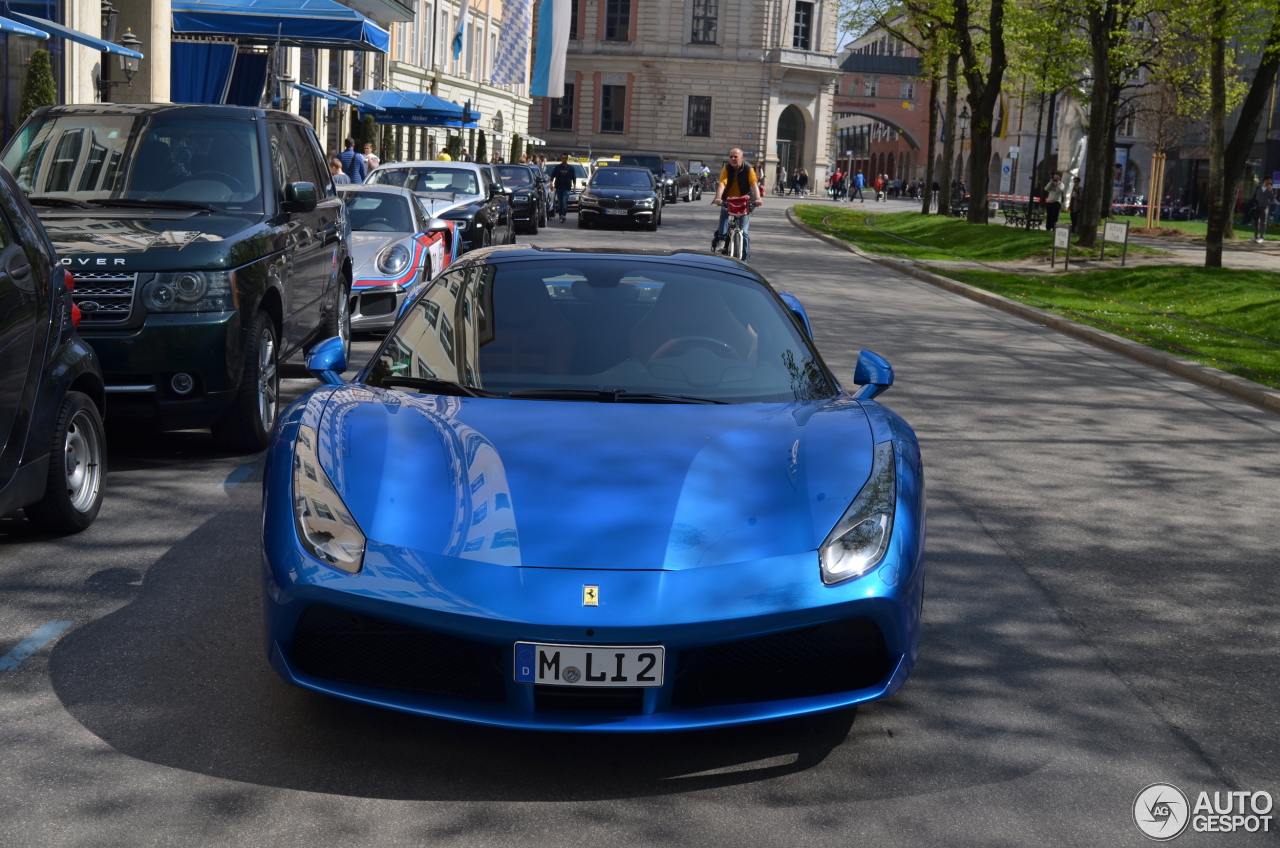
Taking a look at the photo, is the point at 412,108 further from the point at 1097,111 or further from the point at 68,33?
the point at 68,33

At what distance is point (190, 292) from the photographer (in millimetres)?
7184

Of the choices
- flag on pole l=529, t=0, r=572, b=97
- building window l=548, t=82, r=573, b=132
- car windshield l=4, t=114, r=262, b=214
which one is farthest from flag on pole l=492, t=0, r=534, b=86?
building window l=548, t=82, r=573, b=132

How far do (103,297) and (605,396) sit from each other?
3.51 metres

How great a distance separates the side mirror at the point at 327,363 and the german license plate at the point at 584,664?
73.8 inches

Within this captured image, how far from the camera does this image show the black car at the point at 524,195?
31809 mm

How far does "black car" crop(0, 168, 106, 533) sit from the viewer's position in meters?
5.37

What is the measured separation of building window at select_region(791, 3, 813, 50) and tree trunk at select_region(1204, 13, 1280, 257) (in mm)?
69705

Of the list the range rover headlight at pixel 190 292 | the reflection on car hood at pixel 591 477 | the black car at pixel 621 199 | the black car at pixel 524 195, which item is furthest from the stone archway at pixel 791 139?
the reflection on car hood at pixel 591 477

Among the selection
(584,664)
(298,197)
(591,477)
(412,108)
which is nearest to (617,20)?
(412,108)

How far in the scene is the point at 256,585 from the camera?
210 inches

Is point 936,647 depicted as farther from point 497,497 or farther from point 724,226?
point 724,226

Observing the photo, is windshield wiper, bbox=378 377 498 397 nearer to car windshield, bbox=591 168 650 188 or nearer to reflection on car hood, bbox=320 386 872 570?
reflection on car hood, bbox=320 386 872 570

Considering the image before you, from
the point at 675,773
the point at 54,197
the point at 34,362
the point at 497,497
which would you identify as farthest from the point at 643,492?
the point at 54,197

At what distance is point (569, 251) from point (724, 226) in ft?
53.1
